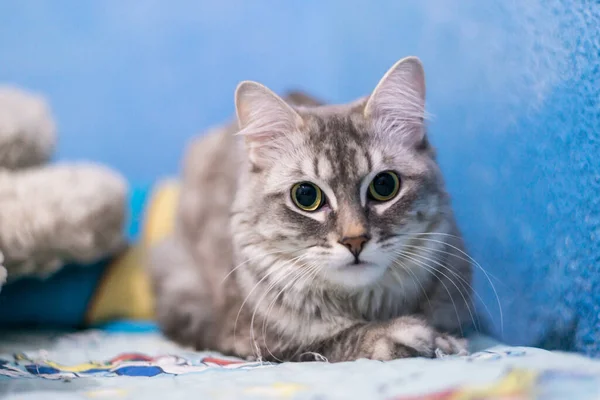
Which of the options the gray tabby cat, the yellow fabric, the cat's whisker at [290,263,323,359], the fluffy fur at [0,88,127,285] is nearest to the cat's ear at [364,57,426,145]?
the gray tabby cat

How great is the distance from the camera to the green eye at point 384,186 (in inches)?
52.6

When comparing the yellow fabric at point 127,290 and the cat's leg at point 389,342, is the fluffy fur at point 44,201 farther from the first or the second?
the cat's leg at point 389,342

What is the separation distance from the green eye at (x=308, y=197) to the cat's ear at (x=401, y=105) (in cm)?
20

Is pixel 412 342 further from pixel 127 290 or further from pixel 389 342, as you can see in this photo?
pixel 127 290

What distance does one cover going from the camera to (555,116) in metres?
1.30

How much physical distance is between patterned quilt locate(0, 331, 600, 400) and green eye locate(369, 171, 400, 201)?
13.9 inches

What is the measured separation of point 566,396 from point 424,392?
0.19 metres

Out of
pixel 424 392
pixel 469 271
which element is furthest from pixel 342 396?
pixel 469 271

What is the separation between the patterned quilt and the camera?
0.88 m


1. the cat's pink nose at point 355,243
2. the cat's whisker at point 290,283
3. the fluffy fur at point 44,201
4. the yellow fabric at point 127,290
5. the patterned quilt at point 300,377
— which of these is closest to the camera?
the patterned quilt at point 300,377

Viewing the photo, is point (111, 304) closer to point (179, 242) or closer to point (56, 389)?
point (179, 242)

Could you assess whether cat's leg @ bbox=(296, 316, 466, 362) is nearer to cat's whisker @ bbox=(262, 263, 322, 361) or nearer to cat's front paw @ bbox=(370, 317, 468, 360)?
cat's front paw @ bbox=(370, 317, 468, 360)

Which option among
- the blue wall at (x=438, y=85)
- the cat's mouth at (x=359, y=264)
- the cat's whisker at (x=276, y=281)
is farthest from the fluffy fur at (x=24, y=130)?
the cat's mouth at (x=359, y=264)

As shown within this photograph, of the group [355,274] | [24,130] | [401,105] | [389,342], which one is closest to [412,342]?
[389,342]
